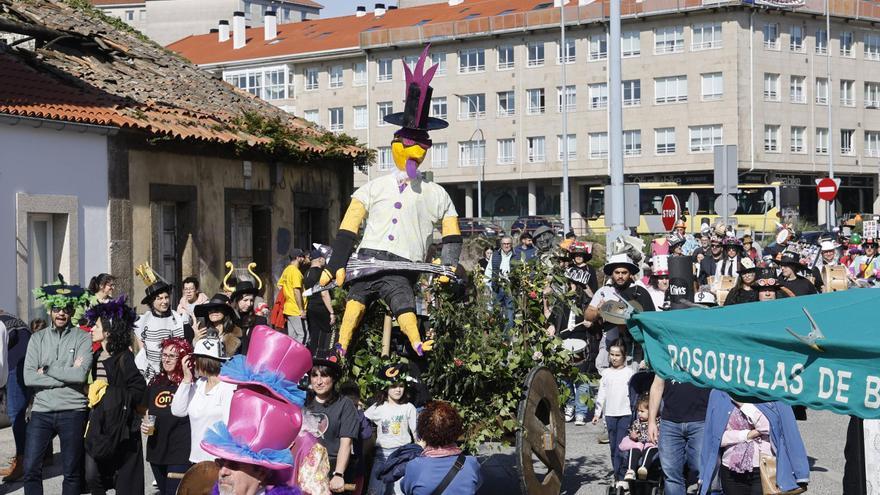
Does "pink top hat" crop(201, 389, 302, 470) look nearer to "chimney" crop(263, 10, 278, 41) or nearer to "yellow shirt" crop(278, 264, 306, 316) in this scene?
"yellow shirt" crop(278, 264, 306, 316)

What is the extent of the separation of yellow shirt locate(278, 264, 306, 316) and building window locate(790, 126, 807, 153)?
53035 mm

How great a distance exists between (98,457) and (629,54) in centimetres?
6016

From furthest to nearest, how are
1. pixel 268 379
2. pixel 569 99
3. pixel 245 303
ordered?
1. pixel 569 99
2. pixel 245 303
3. pixel 268 379

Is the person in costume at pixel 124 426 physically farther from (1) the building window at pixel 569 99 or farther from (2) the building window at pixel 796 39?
(1) the building window at pixel 569 99

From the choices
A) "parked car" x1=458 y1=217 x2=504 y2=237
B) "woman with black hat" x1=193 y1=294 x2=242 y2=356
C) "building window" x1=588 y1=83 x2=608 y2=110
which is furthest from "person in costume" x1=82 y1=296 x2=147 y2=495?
"building window" x1=588 y1=83 x2=608 y2=110

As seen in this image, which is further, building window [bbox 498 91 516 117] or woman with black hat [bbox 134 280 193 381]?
building window [bbox 498 91 516 117]

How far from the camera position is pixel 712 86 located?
214 ft

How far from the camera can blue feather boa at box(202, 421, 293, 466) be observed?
15.6 feet

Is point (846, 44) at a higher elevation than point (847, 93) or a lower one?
higher

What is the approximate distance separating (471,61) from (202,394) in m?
63.9

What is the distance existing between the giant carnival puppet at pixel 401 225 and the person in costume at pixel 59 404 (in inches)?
78.0

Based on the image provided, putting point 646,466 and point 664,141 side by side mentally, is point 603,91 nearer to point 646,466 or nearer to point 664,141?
point 664,141

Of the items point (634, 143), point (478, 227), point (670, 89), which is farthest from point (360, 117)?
point (478, 227)

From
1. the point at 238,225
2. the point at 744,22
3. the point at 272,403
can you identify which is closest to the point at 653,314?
the point at 272,403
